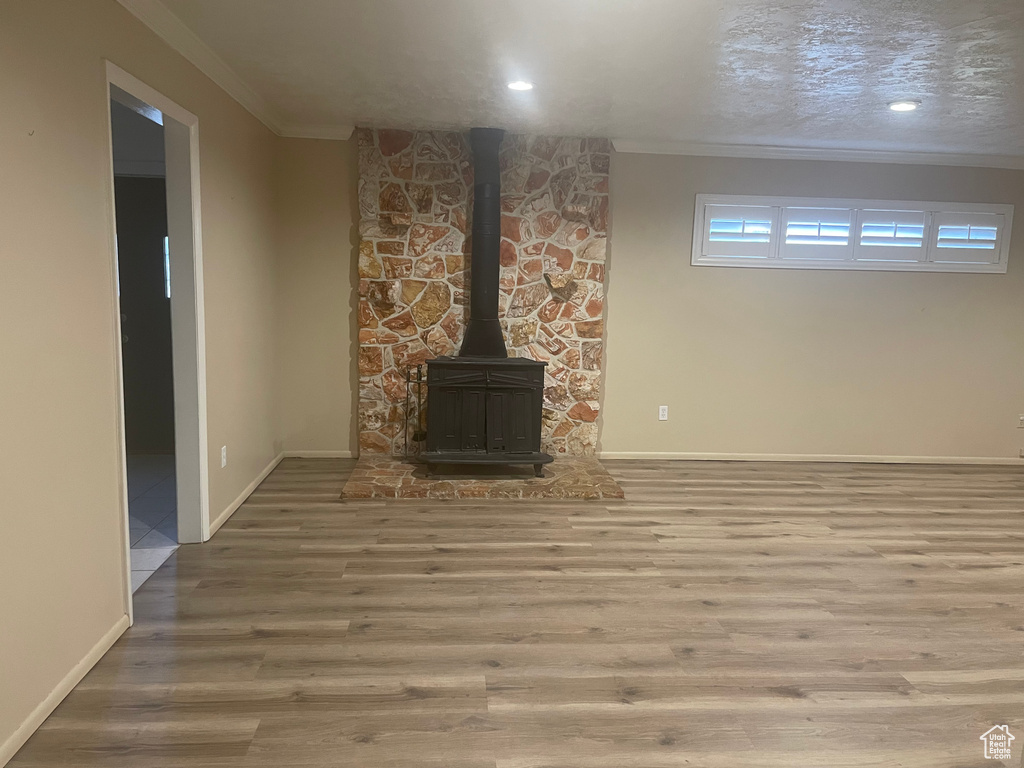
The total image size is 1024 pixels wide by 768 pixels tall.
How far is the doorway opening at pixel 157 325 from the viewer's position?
3.04m

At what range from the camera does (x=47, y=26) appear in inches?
76.3

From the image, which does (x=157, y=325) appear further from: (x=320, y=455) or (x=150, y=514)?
(x=150, y=514)

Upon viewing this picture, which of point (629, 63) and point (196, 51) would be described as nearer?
point (196, 51)

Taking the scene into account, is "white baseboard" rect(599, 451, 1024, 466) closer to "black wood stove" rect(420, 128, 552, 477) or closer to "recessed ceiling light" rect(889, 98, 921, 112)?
"black wood stove" rect(420, 128, 552, 477)

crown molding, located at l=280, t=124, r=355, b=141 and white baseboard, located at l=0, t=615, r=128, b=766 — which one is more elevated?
crown molding, located at l=280, t=124, r=355, b=141

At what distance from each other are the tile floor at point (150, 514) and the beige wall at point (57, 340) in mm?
725

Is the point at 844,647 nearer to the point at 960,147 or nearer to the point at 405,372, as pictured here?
the point at 405,372

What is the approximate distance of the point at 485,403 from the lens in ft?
14.8

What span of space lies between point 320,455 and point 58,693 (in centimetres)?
312

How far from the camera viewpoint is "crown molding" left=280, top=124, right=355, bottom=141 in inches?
186

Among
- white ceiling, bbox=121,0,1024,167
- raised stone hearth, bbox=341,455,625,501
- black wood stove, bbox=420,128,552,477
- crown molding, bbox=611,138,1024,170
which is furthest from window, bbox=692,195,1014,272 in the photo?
raised stone hearth, bbox=341,455,625,501

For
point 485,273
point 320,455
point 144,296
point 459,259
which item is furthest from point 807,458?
point 144,296

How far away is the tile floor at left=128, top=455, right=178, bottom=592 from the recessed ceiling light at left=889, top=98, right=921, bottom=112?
182 inches

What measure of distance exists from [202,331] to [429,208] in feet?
6.98
